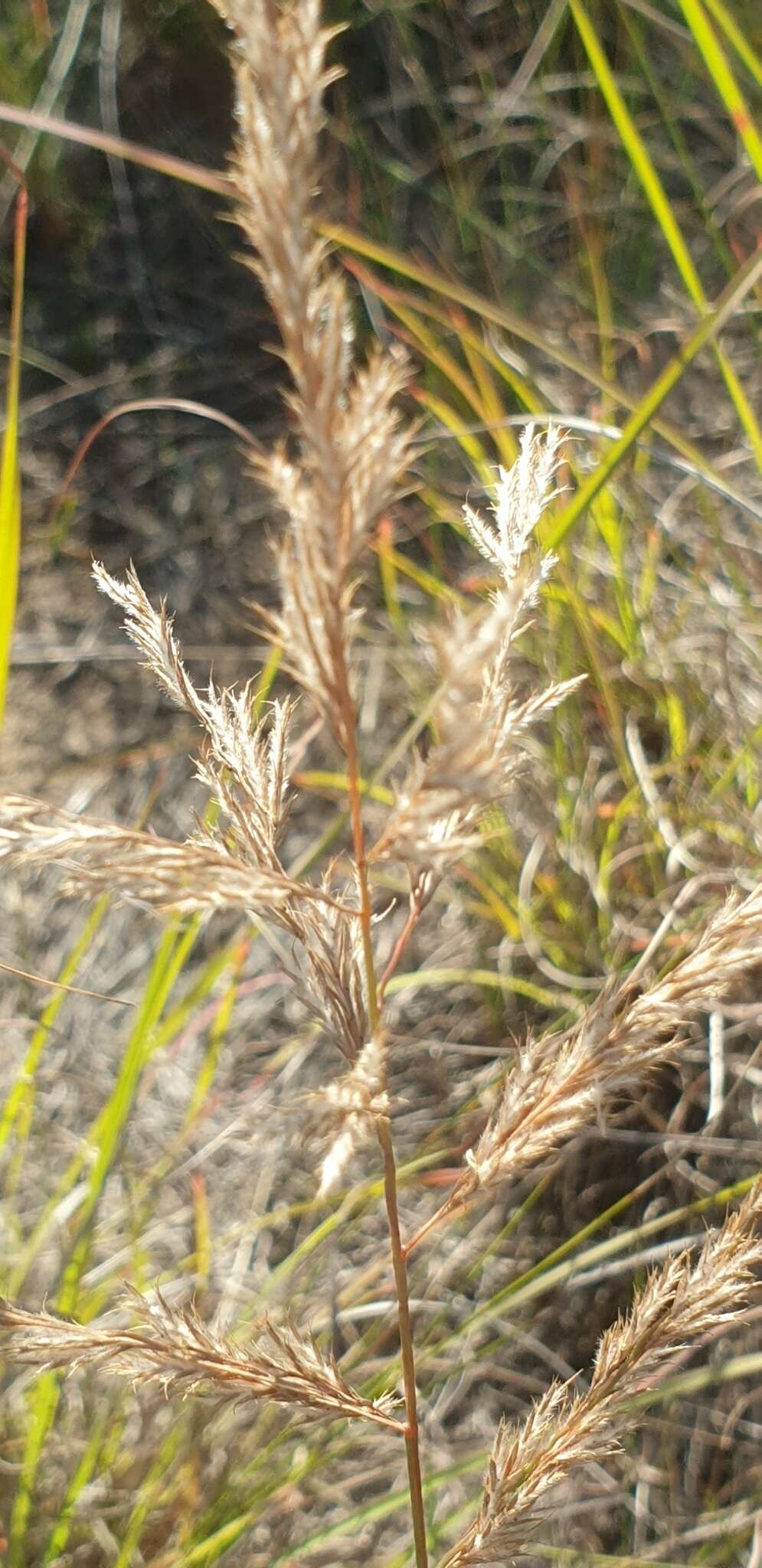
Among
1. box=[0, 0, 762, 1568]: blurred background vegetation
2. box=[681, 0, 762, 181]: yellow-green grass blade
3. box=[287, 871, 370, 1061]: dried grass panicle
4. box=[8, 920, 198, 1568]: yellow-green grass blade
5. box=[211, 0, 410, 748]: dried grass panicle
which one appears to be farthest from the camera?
box=[0, 0, 762, 1568]: blurred background vegetation

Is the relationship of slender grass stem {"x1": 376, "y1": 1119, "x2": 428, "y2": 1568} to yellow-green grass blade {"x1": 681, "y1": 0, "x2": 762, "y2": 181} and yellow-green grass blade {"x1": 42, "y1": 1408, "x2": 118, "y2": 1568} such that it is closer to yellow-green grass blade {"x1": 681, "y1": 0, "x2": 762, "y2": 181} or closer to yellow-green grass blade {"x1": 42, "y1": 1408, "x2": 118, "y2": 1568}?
yellow-green grass blade {"x1": 42, "y1": 1408, "x2": 118, "y2": 1568}

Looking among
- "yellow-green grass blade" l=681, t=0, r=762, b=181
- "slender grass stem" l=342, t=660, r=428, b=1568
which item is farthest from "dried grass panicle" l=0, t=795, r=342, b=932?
"yellow-green grass blade" l=681, t=0, r=762, b=181

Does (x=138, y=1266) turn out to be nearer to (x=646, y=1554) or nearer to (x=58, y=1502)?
(x=58, y=1502)

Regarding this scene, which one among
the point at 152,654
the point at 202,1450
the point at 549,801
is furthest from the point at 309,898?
the point at 549,801

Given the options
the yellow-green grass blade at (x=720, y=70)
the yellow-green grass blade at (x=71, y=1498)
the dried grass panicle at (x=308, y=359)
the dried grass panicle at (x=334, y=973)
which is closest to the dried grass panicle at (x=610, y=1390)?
the dried grass panicle at (x=334, y=973)

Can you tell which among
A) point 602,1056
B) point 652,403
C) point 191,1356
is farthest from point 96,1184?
point 652,403

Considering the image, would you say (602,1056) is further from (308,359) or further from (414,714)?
(414,714)
